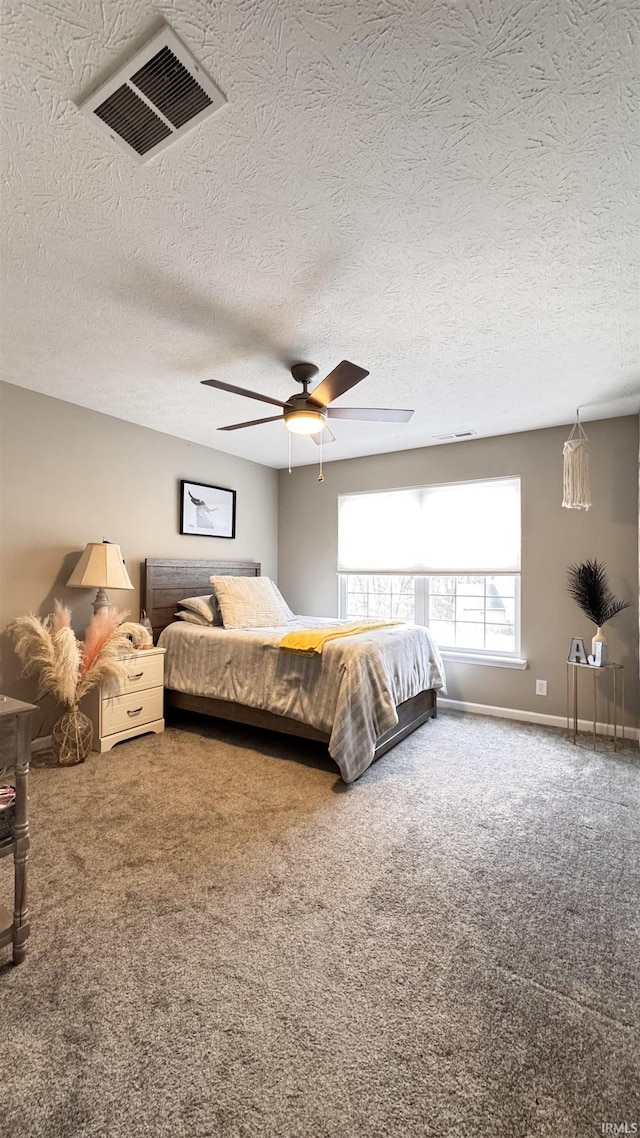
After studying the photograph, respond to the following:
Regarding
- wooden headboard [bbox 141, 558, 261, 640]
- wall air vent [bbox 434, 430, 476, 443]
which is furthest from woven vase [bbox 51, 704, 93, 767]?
wall air vent [bbox 434, 430, 476, 443]

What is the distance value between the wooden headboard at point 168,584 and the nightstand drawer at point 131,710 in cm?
63

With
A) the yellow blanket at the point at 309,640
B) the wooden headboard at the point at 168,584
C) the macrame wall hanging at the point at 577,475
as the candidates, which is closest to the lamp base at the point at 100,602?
the wooden headboard at the point at 168,584

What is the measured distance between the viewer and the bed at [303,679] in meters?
2.77

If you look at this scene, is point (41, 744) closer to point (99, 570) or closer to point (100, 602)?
point (100, 602)

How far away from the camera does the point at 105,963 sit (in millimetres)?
1445

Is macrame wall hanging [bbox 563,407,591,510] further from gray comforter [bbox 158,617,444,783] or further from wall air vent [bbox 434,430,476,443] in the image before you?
gray comforter [bbox 158,617,444,783]

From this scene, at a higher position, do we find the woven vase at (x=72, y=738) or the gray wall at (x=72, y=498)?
the gray wall at (x=72, y=498)

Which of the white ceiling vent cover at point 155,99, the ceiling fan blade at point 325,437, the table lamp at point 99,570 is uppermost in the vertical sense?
the white ceiling vent cover at point 155,99

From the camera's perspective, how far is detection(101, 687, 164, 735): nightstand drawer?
3.22 metres

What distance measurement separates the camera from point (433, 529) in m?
4.52

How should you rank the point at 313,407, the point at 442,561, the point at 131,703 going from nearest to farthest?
the point at 313,407 < the point at 131,703 < the point at 442,561

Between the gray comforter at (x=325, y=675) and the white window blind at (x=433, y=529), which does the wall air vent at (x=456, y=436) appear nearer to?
the white window blind at (x=433, y=529)

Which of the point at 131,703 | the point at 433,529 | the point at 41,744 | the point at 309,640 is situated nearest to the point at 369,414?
the point at 309,640

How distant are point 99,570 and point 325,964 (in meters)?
2.71
